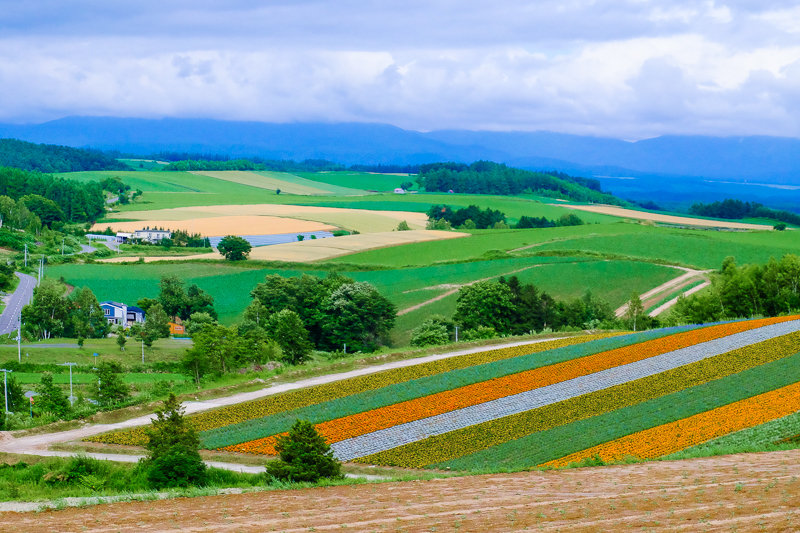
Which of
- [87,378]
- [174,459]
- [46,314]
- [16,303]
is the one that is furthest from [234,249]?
[174,459]

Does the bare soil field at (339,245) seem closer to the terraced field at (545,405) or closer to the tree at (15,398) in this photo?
the tree at (15,398)

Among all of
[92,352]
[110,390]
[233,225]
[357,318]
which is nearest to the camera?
[110,390]

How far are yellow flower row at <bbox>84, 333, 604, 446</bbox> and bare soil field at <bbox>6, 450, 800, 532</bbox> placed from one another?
13.5 metres

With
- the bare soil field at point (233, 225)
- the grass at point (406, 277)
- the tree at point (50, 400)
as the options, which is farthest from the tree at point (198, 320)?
the bare soil field at point (233, 225)

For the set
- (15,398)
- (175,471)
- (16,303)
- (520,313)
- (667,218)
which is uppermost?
(667,218)

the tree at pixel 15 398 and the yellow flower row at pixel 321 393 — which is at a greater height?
the yellow flower row at pixel 321 393

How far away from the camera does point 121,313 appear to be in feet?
259

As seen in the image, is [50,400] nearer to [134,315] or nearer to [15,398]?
[15,398]

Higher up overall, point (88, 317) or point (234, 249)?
point (234, 249)

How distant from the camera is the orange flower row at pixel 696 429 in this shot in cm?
2975

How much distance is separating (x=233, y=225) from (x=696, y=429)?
356ft

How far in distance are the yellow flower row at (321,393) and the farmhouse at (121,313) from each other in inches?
1623

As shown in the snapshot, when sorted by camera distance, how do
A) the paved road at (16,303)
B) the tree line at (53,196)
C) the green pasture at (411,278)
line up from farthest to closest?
the tree line at (53,196)
the green pasture at (411,278)
the paved road at (16,303)

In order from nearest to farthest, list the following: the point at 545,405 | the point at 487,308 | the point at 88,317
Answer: the point at 545,405, the point at 487,308, the point at 88,317
